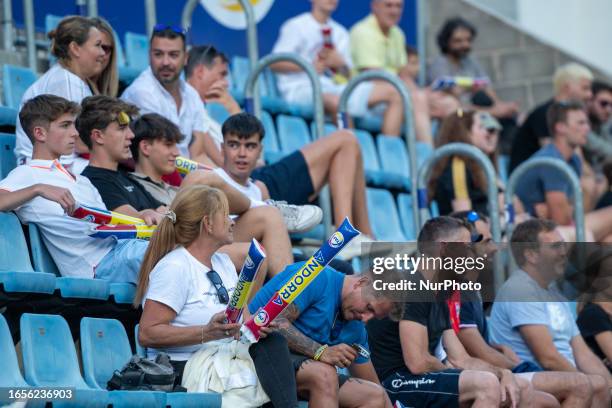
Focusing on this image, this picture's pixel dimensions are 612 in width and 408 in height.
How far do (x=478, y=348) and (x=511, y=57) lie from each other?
5717 millimetres

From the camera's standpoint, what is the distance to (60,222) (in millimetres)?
5844

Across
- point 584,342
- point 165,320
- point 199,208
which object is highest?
point 199,208

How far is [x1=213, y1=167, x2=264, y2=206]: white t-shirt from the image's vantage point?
667 cm

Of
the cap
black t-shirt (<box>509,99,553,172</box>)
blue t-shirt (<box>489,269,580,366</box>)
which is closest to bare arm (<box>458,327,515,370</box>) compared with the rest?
blue t-shirt (<box>489,269,580,366</box>)

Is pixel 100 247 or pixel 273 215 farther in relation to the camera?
pixel 273 215

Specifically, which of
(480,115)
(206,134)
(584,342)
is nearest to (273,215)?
(206,134)

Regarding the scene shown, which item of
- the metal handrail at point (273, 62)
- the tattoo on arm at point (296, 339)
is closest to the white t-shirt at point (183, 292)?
the tattoo on arm at point (296, 339)

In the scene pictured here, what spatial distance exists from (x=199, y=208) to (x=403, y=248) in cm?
179

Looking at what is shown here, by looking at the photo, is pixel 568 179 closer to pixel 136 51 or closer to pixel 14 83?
pixel 136 51

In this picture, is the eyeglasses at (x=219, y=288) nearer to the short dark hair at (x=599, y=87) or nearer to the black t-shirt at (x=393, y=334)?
the black t-shirt at (x=393, y=334)

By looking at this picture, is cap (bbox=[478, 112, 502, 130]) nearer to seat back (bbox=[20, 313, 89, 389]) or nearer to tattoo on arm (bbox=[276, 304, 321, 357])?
tattoo on arm (bbox=[276, 304, 321, 357])

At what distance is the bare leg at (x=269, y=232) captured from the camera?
6.28 metres

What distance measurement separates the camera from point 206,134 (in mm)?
7488

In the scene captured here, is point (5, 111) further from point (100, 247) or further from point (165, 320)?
point (165, 320)
